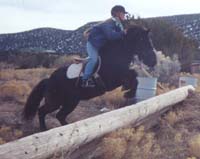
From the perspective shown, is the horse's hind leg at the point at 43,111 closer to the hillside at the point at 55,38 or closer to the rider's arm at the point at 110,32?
the rider's arm at the point at 110,32

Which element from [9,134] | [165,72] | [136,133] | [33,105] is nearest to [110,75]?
[136,133]

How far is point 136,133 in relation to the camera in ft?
26.5

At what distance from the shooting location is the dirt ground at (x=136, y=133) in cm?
714

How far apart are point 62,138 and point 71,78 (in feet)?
9.05

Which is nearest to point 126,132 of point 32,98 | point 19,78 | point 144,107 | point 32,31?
point 144,107

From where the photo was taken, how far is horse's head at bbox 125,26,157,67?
9.00m

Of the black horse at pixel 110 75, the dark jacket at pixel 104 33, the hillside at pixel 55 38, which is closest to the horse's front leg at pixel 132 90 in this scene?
the black horse at pixel 110 75

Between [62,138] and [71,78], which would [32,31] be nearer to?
[71,78]

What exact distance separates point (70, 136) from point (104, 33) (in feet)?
9.07

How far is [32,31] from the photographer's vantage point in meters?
44.7

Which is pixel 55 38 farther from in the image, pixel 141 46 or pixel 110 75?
pixel 110 75

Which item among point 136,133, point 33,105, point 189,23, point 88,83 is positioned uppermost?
point 189,23

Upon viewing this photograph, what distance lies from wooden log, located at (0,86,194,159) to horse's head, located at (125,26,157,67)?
0.85 meters

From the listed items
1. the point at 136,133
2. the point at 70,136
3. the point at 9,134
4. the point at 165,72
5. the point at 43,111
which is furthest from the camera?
the point at 165,72
